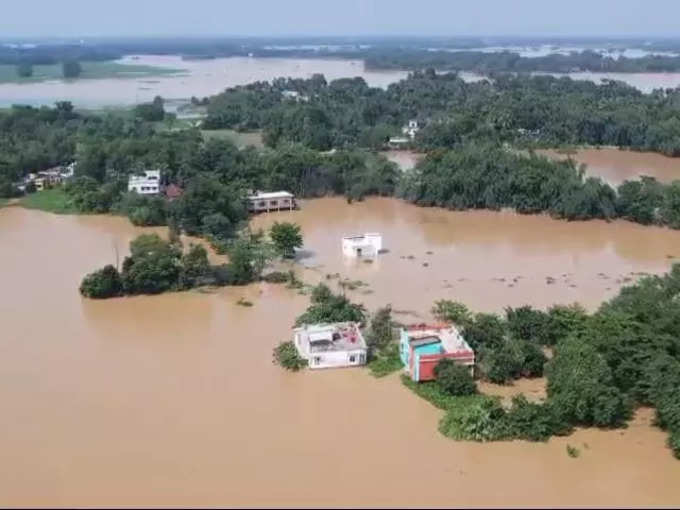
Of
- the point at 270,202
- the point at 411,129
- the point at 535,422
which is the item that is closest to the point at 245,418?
the point at 535,422

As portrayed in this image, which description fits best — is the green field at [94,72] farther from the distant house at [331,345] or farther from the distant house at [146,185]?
the distant house at [331,345]

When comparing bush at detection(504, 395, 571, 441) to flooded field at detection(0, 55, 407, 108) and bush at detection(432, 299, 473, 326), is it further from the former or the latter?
flooded field at detection(0, 55, 407, 108)

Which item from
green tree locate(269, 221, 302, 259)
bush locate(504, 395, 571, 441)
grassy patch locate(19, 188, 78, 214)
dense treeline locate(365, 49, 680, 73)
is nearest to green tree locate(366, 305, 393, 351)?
bush locate(504, 395, 571, 441)

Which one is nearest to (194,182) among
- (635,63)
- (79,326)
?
→ (79,326)

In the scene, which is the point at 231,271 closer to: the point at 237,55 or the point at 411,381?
the point at 411,381

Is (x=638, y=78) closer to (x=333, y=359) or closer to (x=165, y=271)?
(x=165, y=271)
